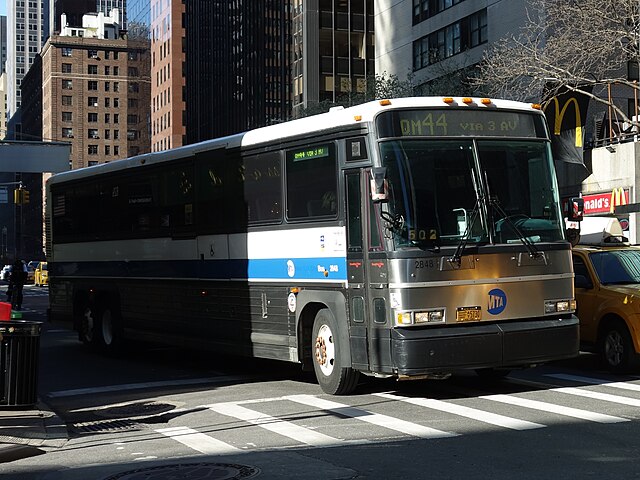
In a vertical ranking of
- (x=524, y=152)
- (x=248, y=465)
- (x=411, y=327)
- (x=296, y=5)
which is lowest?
(x=248, y=465)

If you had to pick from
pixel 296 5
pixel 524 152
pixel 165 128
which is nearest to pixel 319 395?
pixel 524 152

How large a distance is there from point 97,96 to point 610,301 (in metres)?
168

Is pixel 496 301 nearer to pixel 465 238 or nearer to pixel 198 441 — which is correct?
pixel 465 238

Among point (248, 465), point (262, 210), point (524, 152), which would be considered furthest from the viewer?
point (262, 210)

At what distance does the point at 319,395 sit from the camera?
1296 cm

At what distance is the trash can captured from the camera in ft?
38.9

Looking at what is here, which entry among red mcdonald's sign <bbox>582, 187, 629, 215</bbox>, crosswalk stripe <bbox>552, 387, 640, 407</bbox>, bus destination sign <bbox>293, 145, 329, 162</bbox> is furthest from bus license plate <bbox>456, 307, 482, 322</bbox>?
red mcdonald's sign <bbox>582, 187, 629, 215</bbox>

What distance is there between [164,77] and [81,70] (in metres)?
37.3

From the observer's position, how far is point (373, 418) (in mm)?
10867

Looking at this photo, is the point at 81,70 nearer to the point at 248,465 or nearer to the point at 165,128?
the point at 165,128

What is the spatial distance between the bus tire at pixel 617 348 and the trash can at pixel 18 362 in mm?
7869

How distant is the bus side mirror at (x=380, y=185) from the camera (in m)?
11.3

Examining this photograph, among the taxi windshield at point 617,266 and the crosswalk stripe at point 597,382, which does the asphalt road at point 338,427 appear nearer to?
the crosswalk stripe at point 597,382

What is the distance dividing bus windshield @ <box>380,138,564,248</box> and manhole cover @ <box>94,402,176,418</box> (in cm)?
357
